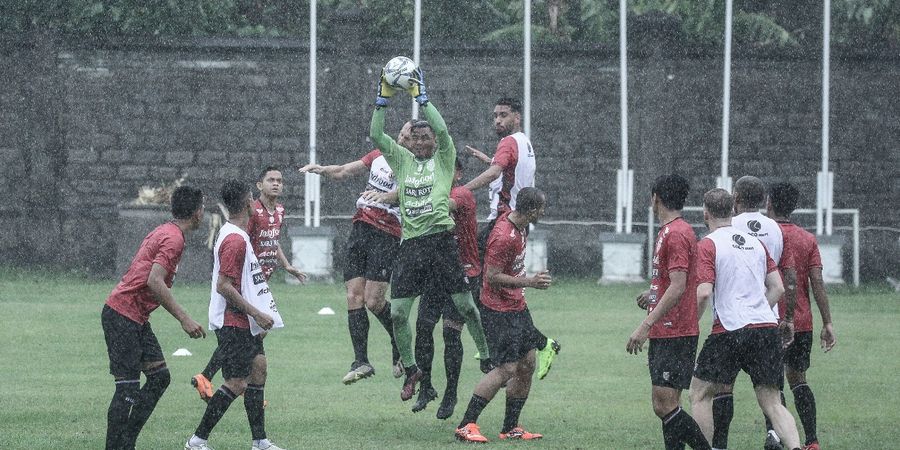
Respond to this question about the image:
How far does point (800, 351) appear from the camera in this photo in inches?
397

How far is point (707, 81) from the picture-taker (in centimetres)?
2650

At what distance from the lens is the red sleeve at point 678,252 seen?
8688mm

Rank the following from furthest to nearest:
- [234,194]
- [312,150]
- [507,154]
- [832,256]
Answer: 1. [312,150]
2. [832,256]
3. [507,154]
4. [234,194]

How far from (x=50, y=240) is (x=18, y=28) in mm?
4651

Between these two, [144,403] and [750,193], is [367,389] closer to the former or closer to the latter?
[144,403]

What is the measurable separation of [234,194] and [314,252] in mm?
15153

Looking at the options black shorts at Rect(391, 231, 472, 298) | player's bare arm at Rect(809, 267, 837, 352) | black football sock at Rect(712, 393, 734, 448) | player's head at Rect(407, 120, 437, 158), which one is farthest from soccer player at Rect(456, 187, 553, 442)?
player's bare arm at Rect(809, 267, 837, 352)

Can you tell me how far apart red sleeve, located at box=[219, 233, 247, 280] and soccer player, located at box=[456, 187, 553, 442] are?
1946 mm

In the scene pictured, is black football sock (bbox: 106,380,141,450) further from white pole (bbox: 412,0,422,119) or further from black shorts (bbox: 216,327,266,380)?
white pole (bbox: 412,0,422,119)

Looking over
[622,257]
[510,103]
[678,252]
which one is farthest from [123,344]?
[622,257]

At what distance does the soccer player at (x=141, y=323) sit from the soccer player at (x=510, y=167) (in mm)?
3560

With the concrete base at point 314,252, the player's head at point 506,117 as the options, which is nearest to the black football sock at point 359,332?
the player's head at point 506,117

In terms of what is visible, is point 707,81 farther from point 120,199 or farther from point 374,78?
point 120,199

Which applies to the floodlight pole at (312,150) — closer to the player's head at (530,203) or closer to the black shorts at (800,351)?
the player's head at (530,203)
